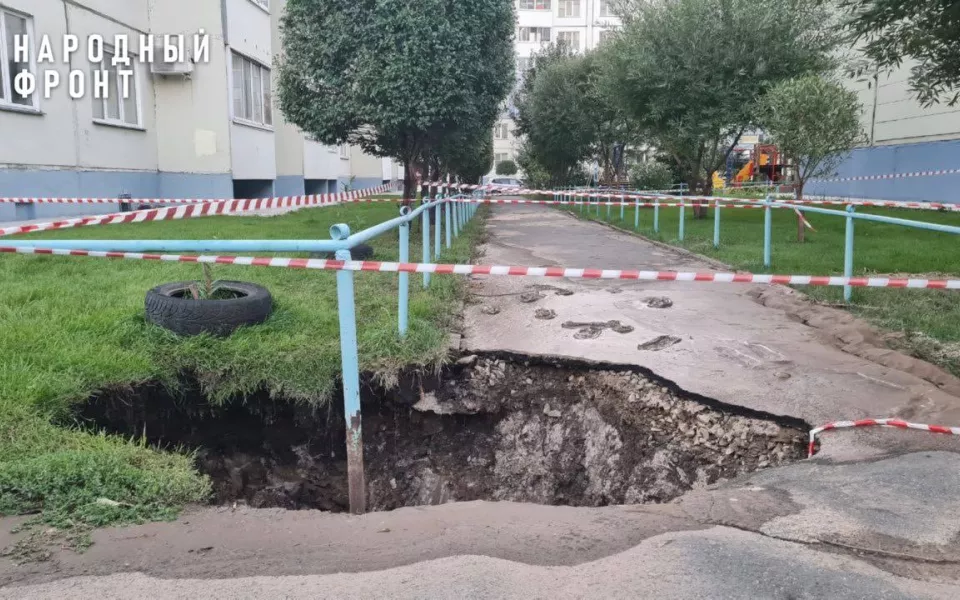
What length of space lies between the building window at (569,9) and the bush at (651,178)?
1344 inches

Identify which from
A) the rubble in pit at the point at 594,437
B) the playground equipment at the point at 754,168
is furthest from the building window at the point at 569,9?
the rubble in pit at the point at 594,437

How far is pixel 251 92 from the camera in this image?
2044 cm

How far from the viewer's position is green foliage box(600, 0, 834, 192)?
1688 centimetres

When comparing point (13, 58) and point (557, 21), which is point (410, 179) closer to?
point (13, 58)

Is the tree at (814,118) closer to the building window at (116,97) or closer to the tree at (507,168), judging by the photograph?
the building window at (116,97)

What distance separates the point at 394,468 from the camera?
499cm

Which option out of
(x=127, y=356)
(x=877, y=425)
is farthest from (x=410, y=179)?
(x=877, y=425)

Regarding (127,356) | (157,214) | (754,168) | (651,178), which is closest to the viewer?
(127,356)

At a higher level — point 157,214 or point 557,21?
point 557,21

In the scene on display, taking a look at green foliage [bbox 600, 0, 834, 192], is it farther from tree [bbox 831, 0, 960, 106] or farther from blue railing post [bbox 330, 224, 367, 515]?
blue railing post [bbox 330, 224, 367, 515]

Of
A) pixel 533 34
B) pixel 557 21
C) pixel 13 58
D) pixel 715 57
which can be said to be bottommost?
pixel 13 58

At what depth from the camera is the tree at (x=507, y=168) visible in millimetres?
65656

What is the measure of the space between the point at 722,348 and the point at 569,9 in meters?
61.2

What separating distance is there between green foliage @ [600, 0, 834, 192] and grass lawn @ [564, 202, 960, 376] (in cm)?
245
